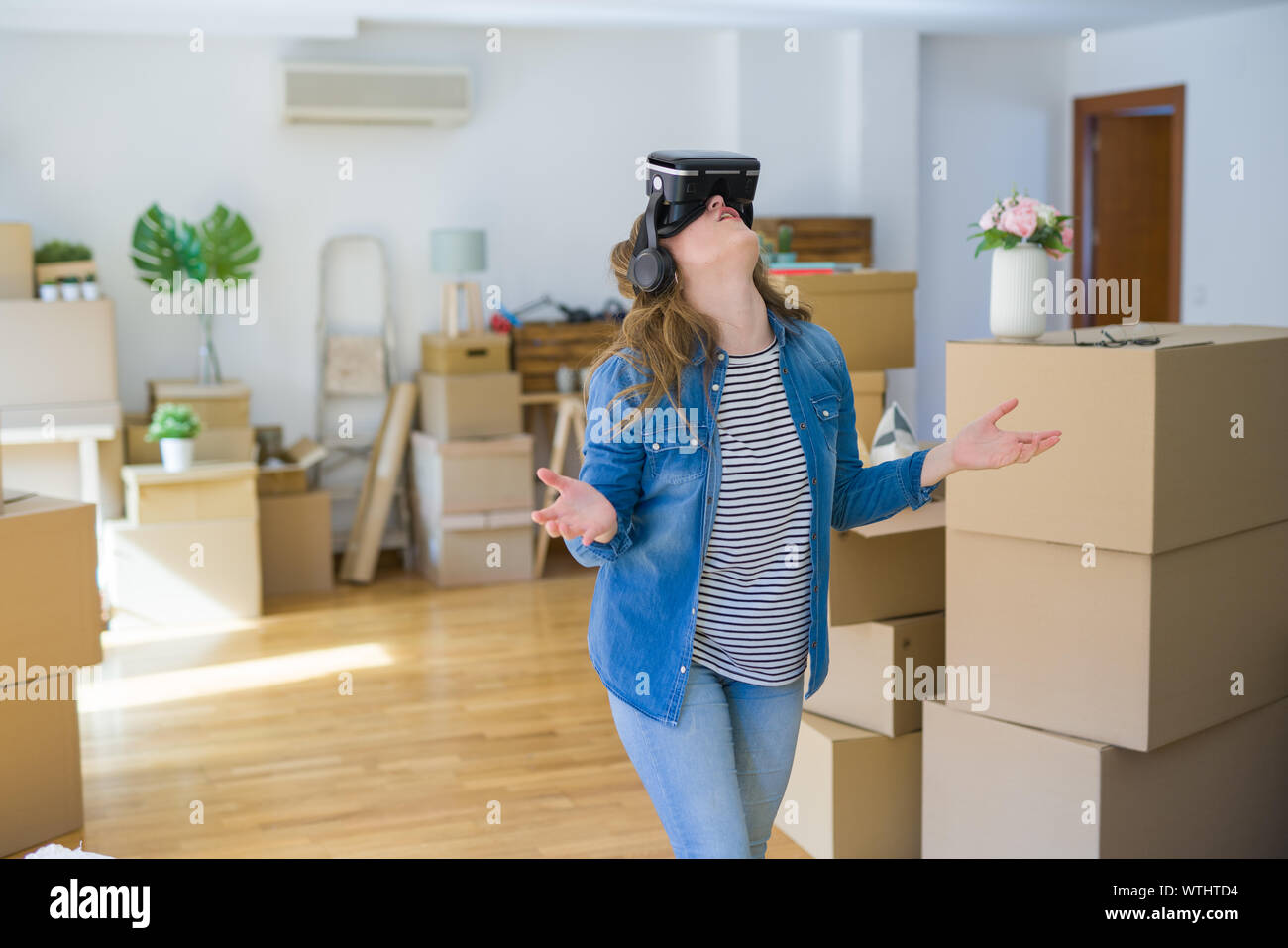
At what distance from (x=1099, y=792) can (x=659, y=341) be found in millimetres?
1270

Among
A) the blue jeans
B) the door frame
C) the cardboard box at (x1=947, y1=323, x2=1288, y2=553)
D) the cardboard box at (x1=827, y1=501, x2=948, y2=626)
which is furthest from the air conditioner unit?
the blue jeans

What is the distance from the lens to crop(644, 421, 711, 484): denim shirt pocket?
1694 millimetres

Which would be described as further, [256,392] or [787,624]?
[256,392]

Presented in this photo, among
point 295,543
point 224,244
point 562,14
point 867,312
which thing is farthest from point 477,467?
point 867,312

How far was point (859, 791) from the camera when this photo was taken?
297 cm

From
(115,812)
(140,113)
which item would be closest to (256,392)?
(140,113)

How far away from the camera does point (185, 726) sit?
417 cm

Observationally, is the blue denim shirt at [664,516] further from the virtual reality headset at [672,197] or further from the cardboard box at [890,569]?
the cardboard box at [890,569]

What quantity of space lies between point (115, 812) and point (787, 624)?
2420 mm

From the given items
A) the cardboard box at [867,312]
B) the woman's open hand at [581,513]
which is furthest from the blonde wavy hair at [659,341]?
the cardboard box at [867,312]

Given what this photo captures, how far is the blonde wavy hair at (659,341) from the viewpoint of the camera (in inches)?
67.0

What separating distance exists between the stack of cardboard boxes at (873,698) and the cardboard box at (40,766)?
178 centimetres
